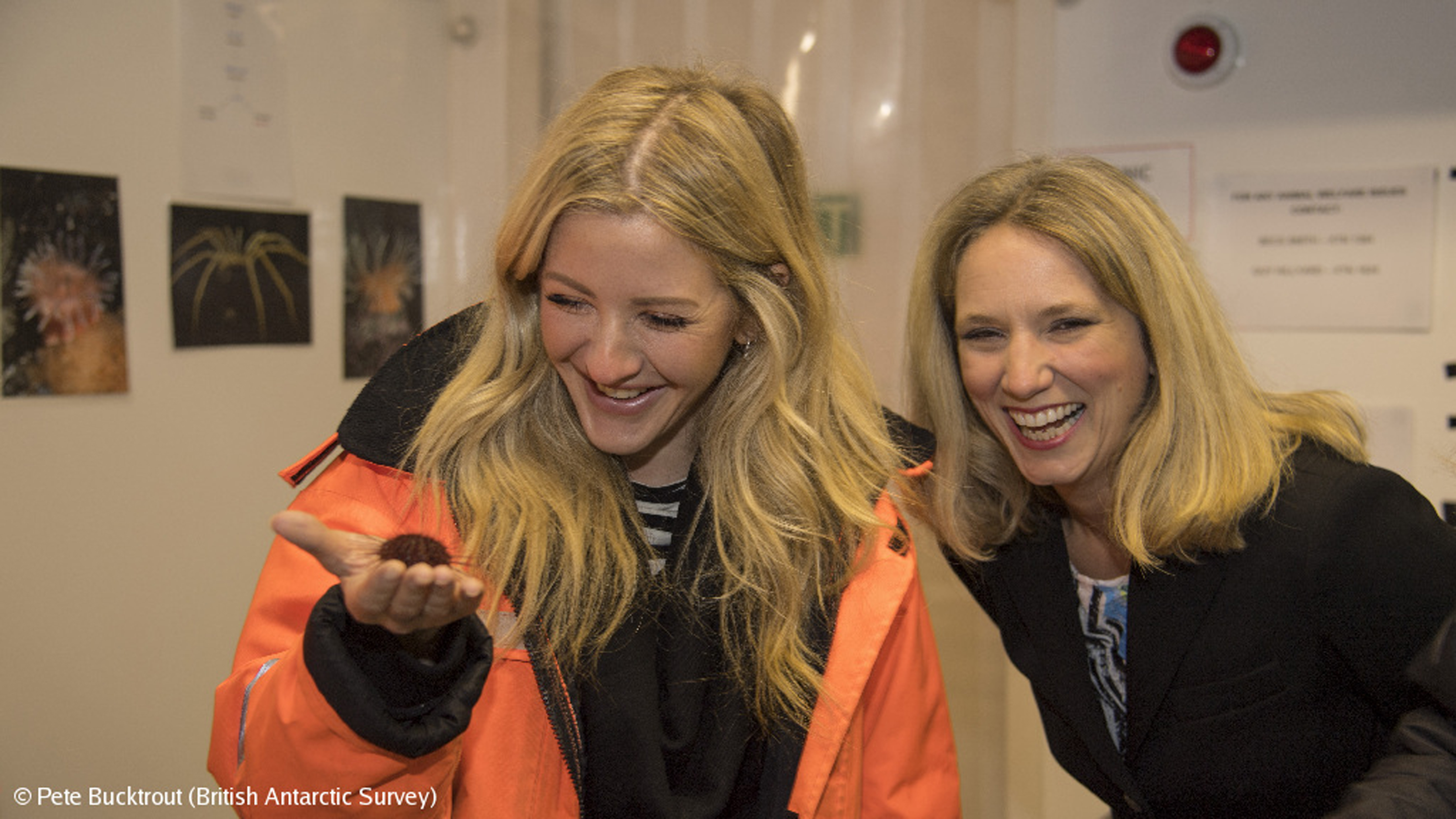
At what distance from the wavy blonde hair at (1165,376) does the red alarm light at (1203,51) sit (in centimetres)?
83

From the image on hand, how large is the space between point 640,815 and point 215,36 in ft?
4.87

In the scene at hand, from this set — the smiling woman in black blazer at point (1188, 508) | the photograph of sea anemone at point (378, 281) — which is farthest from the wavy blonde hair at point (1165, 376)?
the photograph of sea anemone at point (378, 281)

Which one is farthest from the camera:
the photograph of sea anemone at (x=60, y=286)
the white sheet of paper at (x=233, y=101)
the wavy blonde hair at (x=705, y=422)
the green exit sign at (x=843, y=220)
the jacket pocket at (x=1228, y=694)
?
the green exit sign at (x=843, y=220)

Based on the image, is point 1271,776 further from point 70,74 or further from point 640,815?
point 70,74

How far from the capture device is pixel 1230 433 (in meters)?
1.26

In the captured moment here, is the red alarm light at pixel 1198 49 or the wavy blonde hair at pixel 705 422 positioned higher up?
the red alarm light at pixel 1198 49

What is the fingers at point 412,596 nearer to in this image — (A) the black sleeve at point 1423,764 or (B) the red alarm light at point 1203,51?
(A) the black sleeve at point 1423,764

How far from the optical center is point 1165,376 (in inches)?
49.1

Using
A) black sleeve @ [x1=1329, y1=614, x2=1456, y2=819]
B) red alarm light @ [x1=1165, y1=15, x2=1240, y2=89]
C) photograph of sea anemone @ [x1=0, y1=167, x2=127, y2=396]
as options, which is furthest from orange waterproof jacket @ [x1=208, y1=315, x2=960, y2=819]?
red alarm light @ [x1=1165, y1=15, x2=1240, y2=89]

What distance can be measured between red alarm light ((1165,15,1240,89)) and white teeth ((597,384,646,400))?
1.47m

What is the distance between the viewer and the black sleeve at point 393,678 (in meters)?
0.79

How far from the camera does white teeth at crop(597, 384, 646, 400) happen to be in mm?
1105

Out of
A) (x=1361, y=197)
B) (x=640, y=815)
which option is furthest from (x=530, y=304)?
(x=1361, y=197)

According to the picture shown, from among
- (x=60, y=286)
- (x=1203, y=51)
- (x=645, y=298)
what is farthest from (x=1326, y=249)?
(x=60, y=286)
